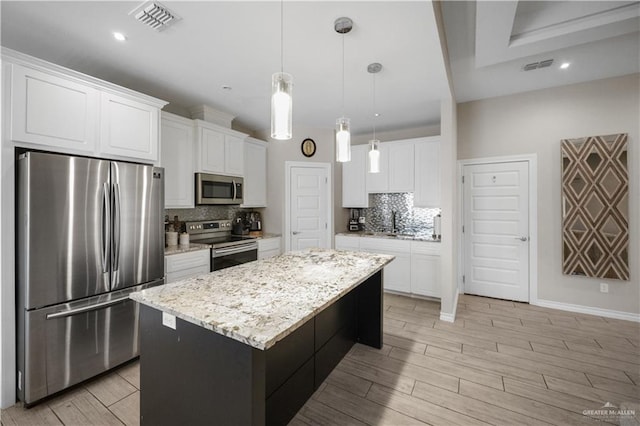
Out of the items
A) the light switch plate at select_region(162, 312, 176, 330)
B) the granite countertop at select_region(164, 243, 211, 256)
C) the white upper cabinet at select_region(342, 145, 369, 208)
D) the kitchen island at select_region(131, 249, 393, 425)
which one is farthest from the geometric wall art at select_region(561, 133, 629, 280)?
the granite countertop at select_region(164, 243, 211, 256)

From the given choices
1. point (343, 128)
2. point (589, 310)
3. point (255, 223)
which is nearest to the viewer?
point (343, 128)

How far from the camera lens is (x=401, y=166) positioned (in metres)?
4.45

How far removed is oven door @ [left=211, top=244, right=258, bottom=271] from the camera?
3.33 metres

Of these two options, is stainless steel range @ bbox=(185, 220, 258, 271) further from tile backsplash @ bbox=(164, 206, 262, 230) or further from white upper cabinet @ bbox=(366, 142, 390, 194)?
white upper cabinet @ bbox=(366, 142, 390, 194)

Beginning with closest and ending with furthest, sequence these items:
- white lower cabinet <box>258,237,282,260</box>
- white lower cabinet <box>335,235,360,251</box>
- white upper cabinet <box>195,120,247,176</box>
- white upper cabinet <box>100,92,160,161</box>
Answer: white upper cabinet <box>100,92,160,161</box> < white upper cabinet <box>195,120,247,176</box> < white lower cabinet <box>258,237,282,260</box> < white lower cabinet <box>335,235,360,251</box>

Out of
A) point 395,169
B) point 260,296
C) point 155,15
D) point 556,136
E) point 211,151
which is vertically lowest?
point 260,296

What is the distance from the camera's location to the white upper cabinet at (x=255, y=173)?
14.1 ft

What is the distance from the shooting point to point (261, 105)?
360cm

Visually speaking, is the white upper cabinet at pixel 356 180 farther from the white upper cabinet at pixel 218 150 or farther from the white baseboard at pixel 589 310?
the white baseboard at pixel 589 310

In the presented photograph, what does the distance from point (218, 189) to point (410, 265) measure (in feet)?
9.76

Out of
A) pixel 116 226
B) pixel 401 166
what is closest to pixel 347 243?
pixel 401 166

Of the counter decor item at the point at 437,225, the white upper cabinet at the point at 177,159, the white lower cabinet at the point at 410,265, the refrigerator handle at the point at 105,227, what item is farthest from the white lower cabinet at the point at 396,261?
the refrigerator handle at the point at 105,227

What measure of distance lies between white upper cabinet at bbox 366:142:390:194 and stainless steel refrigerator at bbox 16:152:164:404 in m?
3.28

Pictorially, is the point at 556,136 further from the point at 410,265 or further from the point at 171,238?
the point at 171,238
